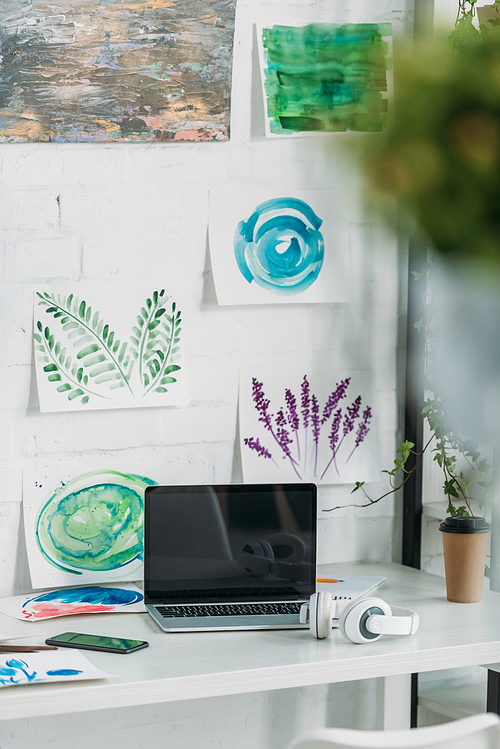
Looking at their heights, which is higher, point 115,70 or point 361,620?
point 115,70

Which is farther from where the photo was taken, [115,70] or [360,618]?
[115,70]

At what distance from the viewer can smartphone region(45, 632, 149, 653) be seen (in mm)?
1122

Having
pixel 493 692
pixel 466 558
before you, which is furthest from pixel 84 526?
pixel 493 692

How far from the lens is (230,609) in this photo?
1.32 meters

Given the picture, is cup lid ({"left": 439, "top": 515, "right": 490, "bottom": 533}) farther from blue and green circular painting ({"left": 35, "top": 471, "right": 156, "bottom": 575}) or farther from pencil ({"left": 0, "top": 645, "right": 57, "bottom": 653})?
pencil ({"left": 0, "top": 645, "right": 57, "bottom": 653})

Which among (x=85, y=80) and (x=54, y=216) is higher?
(x=85, y=80)

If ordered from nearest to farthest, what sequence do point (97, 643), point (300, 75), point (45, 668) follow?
point (45, 668), point (97, 643), point (300, 75)

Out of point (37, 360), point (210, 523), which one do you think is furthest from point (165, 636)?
point (37, 360)

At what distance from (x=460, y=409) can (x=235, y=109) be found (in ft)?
4.75

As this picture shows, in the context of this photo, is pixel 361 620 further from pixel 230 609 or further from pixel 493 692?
pixel 493 692

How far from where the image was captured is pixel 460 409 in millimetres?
166

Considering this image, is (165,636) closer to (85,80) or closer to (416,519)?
(416,519)

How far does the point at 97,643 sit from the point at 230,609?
0.25m

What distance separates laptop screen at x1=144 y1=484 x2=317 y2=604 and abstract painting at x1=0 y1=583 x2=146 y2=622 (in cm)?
6
